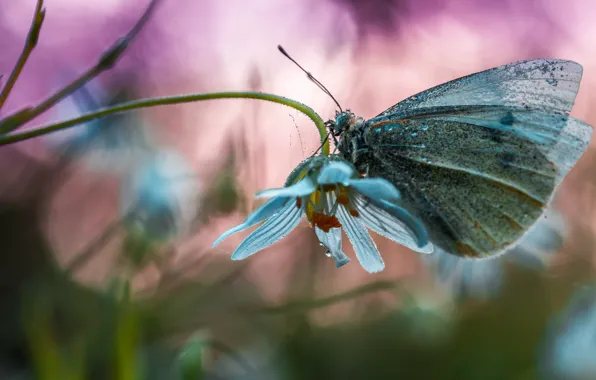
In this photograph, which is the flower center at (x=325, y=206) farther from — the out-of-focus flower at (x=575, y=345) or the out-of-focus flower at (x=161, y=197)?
the out-of-focus flower at (x=575, y=345)

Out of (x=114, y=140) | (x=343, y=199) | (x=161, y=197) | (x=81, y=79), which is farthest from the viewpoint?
(x=114, y=140)

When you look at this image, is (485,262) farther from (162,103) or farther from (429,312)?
(162,103)

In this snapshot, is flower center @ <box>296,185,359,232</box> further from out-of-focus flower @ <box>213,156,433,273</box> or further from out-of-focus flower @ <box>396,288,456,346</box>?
out-of-focus flower @ <box>396,288,456,346</box>

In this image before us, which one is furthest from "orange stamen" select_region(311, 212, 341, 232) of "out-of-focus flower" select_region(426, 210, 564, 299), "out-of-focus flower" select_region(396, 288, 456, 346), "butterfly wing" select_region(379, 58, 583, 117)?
"out-of-focus flower" select_region(396, 288, 456, 346)

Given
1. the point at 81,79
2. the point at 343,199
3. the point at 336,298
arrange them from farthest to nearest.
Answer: the point at 336,298, the point at 343,199, the point at 81,79

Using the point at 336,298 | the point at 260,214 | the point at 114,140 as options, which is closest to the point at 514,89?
the point at 260,214

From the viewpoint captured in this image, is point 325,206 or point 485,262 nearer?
point 325,206
